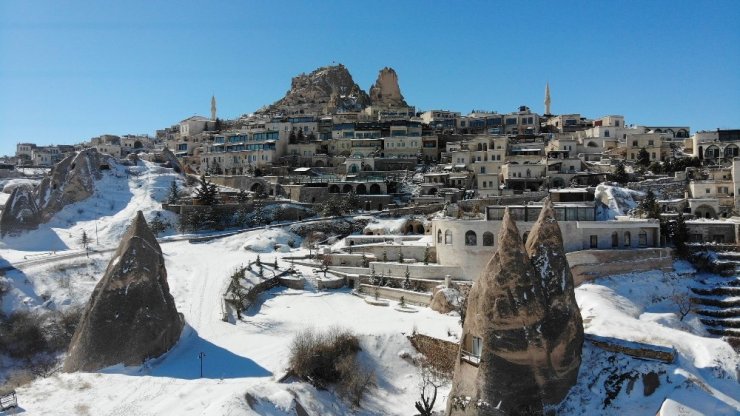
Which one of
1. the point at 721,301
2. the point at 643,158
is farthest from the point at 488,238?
the point at 643,158

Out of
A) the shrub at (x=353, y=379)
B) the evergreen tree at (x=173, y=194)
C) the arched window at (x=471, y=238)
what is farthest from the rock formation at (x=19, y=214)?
the arched window at (x=471, y=238)

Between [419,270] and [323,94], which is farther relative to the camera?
[323,94]

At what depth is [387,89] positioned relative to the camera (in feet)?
373

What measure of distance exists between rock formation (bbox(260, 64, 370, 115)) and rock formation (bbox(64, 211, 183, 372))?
258 feet

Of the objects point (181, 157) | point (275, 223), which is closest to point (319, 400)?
point (275, 223)

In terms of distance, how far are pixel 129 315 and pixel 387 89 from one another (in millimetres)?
93811

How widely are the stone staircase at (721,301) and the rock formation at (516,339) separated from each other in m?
13.4

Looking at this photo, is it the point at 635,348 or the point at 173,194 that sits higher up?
the point at 173,194

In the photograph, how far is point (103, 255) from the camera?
45.1 meters

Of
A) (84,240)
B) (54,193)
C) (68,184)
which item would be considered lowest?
(84,240)

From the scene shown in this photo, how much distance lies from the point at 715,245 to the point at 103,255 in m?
44.7

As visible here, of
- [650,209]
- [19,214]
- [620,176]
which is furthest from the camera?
[620,176]

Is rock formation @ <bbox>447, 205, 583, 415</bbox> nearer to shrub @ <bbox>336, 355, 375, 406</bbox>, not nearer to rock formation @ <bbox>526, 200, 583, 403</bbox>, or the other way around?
rock formation @ <bbox>526, 200, 583, 403</bbox>

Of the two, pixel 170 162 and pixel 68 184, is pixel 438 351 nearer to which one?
pixel 68 184
